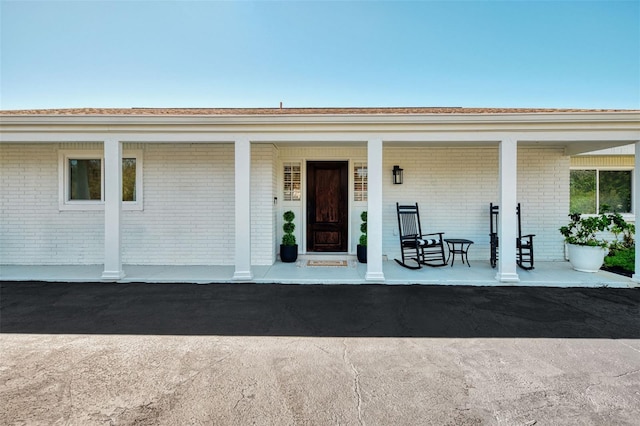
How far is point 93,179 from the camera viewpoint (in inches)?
247

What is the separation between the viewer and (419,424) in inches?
71.6

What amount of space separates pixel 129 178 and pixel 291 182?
127 inches

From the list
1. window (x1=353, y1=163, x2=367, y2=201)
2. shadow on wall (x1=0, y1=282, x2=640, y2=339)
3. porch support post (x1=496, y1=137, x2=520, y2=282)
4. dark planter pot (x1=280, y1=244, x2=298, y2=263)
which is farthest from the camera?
window (x1=353, y1=163, x2=367, y2=201)

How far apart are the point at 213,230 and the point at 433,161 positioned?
4779 mm

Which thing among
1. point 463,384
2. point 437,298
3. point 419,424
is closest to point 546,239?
point 437,298

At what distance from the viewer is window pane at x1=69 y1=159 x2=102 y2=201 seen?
6242mm

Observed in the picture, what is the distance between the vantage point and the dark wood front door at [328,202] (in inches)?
269

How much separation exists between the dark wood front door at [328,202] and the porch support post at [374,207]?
190 cm

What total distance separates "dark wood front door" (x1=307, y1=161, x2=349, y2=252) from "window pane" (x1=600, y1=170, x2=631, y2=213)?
587cm

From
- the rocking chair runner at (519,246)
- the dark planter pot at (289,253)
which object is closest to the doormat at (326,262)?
the dark planter pot at (289,253)

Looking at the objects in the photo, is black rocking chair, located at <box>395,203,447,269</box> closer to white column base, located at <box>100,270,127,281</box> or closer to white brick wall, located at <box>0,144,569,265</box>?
white brick wall, located at <box>0,144,569,265</box>

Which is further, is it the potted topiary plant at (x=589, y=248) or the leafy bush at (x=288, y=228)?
the leafy bush at (x=288, y=228)

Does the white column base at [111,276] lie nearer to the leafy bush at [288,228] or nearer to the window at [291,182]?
the leafy bush at [288,228]

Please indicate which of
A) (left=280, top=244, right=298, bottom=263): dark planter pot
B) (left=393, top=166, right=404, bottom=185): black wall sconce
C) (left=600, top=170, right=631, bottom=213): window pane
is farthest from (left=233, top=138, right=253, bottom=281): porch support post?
(left=600, top=170, right=631, bottom=213): window pane
